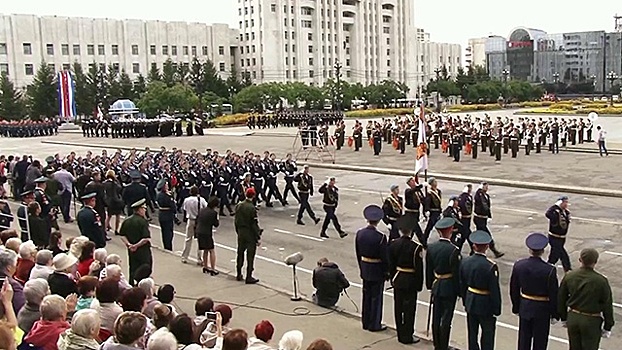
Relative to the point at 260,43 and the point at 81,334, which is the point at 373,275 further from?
the point at 260,43

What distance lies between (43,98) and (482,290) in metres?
86.4

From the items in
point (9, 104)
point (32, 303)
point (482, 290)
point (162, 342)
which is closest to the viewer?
point (162, 342)

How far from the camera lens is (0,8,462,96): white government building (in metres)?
102

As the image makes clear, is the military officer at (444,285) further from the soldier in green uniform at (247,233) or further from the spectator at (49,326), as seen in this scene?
the spectator at (49,326)

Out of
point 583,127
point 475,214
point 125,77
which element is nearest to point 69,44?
point 125,77

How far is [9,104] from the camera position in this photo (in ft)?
278

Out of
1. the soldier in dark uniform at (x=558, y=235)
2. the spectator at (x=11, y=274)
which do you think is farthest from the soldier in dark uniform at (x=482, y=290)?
the spectator at (x=11, y=274)

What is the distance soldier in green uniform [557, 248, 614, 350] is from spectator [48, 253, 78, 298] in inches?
219

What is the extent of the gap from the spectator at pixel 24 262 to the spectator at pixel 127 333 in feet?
11.3

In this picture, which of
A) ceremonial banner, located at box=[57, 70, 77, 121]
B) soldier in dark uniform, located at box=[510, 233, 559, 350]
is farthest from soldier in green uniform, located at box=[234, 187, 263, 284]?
ceremonial banner, located at box=[57, 70, 77, 121]

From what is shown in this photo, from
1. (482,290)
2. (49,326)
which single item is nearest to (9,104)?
(482,290)

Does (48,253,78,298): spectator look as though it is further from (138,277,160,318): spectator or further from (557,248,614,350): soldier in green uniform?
(557,248,614,350): soldier in green uniform

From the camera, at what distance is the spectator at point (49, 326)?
19.8 ft

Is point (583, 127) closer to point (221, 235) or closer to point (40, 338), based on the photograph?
point (221, 235)
